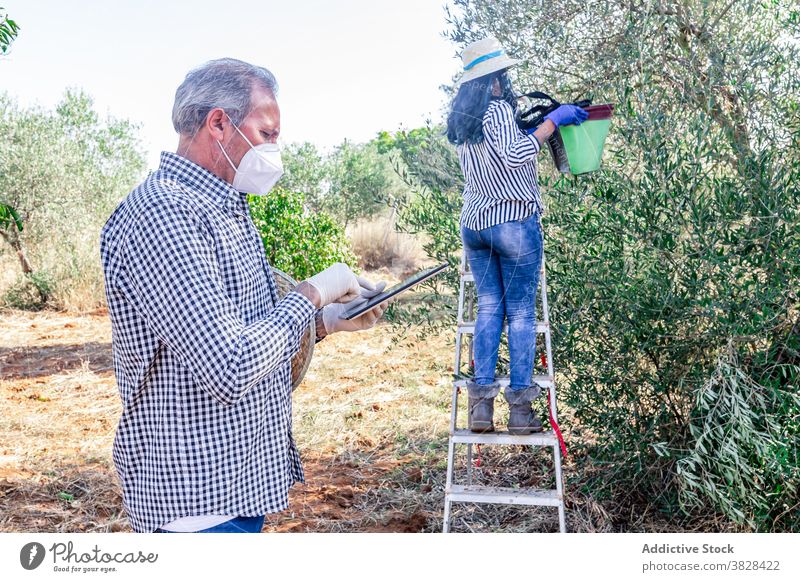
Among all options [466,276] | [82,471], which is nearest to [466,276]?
[466,276]

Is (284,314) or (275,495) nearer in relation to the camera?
(284,314)

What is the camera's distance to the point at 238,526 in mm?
2277

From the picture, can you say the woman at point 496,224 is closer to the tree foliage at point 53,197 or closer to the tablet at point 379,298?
the tablet at point 379,298

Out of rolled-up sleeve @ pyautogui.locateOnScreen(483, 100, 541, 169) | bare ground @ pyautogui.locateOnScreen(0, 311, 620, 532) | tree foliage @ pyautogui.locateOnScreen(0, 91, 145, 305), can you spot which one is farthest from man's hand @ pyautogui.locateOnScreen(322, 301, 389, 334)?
tree foliage @ pyautogui.locateOnScreen(0, 91, 145, 305)

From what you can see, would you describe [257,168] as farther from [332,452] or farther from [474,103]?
[332,452]

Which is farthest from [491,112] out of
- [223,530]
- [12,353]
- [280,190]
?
[12,353]

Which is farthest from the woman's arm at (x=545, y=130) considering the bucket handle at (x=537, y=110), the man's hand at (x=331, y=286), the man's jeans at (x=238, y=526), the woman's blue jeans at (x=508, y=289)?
the man's jeans at (x=238, y=526)

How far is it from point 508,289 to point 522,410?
607 mm

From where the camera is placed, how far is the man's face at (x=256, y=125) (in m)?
2.27

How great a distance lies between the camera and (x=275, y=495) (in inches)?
91.5

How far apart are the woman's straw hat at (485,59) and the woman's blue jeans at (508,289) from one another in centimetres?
72

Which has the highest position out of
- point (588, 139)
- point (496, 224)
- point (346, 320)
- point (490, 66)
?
point (490, 66)

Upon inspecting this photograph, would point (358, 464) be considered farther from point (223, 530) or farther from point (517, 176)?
point (223, 530)
